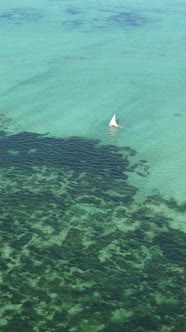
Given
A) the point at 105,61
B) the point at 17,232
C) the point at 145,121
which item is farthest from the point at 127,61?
the point at 17,232

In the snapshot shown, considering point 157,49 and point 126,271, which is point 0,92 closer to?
point 157,49

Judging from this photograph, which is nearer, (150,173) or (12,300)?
(12,300)

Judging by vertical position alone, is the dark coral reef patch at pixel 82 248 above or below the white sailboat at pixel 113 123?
below

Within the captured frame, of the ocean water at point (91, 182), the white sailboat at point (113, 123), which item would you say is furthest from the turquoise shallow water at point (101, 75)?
the white sailboat at point (113, 123)

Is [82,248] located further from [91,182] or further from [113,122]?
[113,122]

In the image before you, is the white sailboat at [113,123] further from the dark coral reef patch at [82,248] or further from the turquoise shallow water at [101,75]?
the dark coral reef patch at [82,248]

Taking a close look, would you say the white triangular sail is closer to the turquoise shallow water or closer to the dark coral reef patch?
the turquoise shallow water
